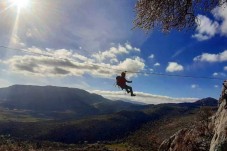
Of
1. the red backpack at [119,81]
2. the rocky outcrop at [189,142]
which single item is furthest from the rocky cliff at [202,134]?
the red backpack at [119,81]

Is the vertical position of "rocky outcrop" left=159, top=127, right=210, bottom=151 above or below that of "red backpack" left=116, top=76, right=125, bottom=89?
below

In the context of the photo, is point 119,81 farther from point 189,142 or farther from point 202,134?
point 202,134

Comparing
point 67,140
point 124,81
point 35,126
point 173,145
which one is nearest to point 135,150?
point 173,145

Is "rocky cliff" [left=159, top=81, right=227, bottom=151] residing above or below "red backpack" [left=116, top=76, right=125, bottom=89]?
below

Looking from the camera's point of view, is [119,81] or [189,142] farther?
[119,81]

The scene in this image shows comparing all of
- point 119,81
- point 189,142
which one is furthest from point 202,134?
point 119,81

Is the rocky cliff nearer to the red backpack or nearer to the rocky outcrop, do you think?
the rocky outcrop

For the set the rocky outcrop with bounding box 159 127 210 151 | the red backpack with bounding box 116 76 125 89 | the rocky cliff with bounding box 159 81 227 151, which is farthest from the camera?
the red backpack with bounding box 116 76 125 89

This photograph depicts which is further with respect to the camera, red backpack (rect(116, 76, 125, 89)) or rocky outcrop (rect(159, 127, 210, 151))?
red backpack (rect(116, 76, 125, 89))

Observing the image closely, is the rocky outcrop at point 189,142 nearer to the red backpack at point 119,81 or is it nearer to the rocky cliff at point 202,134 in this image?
the rocky cliff at point 202,134

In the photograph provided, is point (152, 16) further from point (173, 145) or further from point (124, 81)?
point (173, 145)

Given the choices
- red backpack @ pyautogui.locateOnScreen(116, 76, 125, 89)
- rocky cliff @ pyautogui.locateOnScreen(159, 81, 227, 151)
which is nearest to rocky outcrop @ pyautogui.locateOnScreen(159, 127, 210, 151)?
rocky cliff @ pyautogui.locateOnScreen(159, 81, 227, 151)

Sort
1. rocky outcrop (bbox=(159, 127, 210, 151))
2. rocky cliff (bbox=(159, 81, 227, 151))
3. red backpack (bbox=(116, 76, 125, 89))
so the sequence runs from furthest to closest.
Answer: red backpack (bbox=(116, 76, 125, 89)) → rocky outcrop (bbox=(159, 127, 210, 151)) → rocky cliff (bbox=(159, 81, 227, 151))

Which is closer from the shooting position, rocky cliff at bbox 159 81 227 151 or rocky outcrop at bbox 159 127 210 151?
rocky cliff at bbox 159 81 227 151
